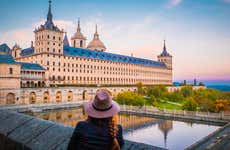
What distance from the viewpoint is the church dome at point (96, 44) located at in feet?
268

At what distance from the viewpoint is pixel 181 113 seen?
3247 centimetres

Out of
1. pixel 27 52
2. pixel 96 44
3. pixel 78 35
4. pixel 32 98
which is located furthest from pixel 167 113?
pixel 96 44

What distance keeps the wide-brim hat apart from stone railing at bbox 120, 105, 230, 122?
31035 millimetres

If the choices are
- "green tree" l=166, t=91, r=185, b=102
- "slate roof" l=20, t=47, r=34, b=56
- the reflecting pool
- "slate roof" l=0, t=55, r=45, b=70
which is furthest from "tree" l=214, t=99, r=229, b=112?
"slate roof" l=20, t=47, r=34, b=56

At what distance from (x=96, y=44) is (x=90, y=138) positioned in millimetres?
81608

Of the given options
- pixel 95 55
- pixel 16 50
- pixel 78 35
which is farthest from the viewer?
pixel 78 35

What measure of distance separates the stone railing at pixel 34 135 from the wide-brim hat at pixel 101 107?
0.90m

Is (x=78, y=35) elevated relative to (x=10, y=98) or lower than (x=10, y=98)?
elevated

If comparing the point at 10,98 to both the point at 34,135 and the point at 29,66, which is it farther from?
the point at 34,135

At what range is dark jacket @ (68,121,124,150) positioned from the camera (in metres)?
1.93

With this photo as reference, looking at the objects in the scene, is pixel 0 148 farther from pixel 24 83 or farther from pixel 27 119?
pixel 24 83

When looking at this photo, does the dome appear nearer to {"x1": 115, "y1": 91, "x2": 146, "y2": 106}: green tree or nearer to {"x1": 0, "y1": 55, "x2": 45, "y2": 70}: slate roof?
Result: {"x1": 0, "y1": 55, "x2": 45, "y2": 70}: slate roof

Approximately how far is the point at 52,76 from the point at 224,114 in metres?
37.9

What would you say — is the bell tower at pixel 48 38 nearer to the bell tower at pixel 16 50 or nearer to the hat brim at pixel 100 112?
the bell tower at pixel 16 50
